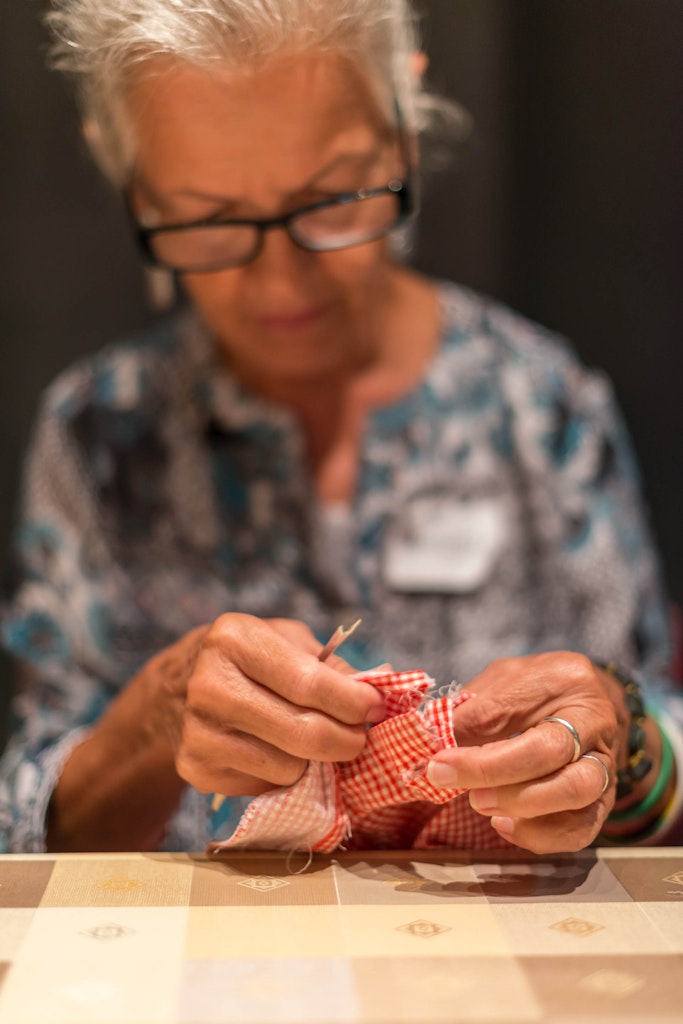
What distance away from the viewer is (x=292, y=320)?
1.26 meters

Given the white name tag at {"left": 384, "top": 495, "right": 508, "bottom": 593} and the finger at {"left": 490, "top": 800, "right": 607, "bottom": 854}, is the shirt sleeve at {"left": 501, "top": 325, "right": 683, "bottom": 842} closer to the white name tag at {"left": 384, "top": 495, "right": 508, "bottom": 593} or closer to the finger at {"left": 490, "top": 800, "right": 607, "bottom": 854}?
the white name tag at {"left": 384, "top": 495, "right": 508, "bottom": 593}

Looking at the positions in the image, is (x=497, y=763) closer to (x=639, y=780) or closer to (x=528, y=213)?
(x=639, y=780)

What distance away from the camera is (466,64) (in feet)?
4.87

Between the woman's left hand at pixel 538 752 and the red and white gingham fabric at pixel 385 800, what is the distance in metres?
0.03

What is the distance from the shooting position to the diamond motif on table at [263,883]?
809 millimetres

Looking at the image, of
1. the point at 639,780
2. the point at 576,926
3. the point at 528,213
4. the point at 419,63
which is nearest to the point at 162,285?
the point at 419,63

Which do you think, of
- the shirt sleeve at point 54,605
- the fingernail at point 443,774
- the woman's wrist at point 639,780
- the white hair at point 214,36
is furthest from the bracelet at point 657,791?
the white hair at point 214,36

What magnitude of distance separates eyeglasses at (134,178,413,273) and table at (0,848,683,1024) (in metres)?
0.65

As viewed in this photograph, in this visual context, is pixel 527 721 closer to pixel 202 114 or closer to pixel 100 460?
pixel 202 114

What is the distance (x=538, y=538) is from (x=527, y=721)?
2.12 ft

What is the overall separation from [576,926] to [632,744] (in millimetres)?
234

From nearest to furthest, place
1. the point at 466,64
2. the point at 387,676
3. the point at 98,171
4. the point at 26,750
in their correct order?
the point at 387,676, the point at 26,750, the point at 98,171, the point at 466,64

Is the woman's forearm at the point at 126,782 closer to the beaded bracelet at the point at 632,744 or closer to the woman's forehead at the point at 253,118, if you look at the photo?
the beaded bracelet at the point at 632,744

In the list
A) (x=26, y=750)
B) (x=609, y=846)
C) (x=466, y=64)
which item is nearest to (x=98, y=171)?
(x=466, y=64)
